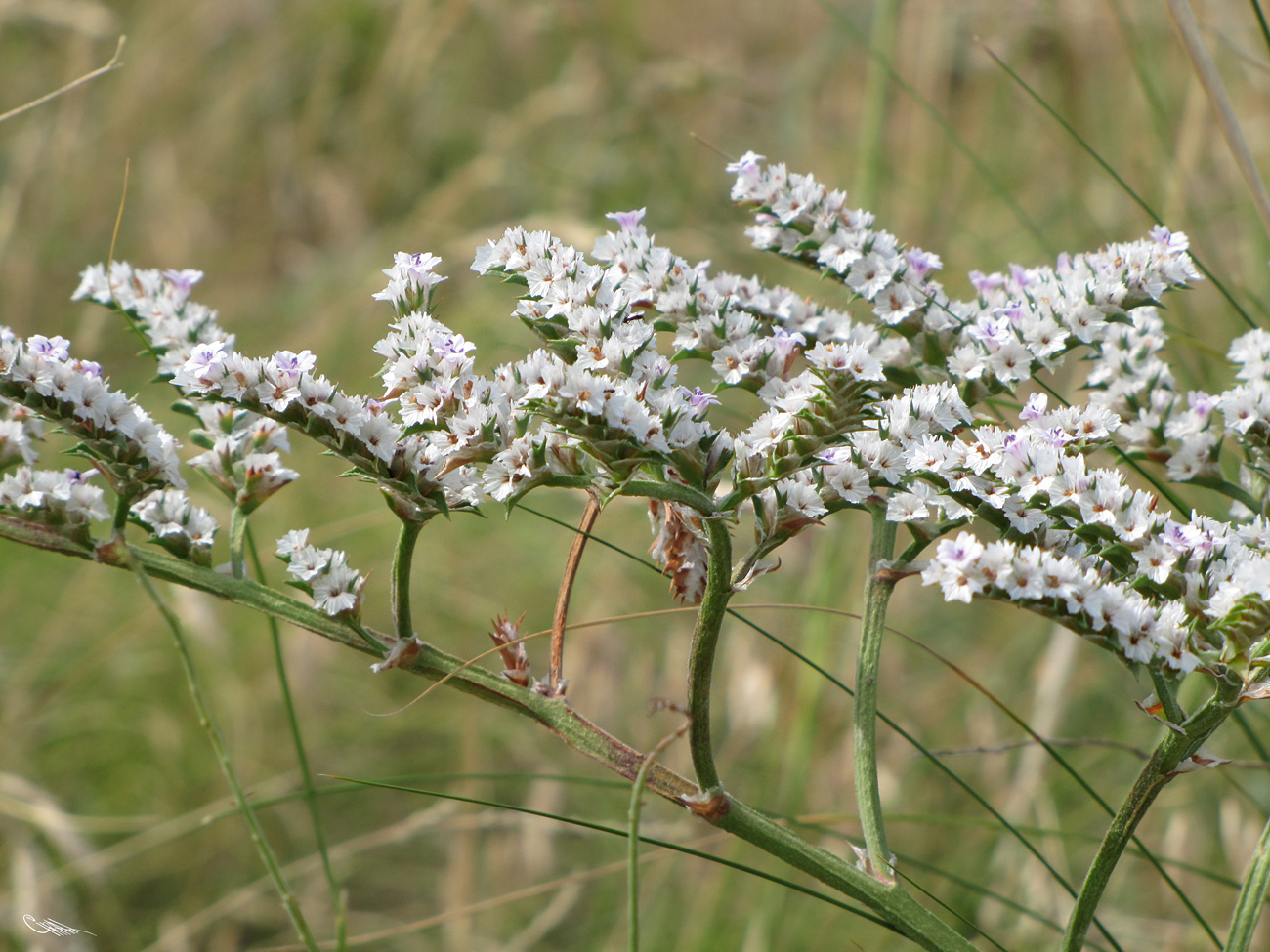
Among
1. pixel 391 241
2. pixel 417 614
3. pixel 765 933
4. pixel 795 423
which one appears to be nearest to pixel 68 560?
pixel 417 614

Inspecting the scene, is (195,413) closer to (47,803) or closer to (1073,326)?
(1073,326)

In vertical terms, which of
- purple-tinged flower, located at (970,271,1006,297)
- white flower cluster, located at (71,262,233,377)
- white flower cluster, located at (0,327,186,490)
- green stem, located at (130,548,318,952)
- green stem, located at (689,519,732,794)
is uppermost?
purple-tinged flower, located at (970,271,1006,297)

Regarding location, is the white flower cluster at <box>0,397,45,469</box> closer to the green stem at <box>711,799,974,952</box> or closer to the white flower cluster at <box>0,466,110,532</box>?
the white flower cluster at <box>0,466,110,532</box>

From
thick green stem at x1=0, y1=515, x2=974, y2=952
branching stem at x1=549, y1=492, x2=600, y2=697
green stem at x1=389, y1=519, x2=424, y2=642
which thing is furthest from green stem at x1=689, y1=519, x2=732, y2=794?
green stem at x1=389, y1=519, x2=424, y2=642

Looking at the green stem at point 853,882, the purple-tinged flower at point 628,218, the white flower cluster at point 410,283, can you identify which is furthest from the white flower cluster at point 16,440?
the green stem at point 853,882

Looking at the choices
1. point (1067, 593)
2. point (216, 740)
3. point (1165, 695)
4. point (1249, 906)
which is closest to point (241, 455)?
point (216, 740)
